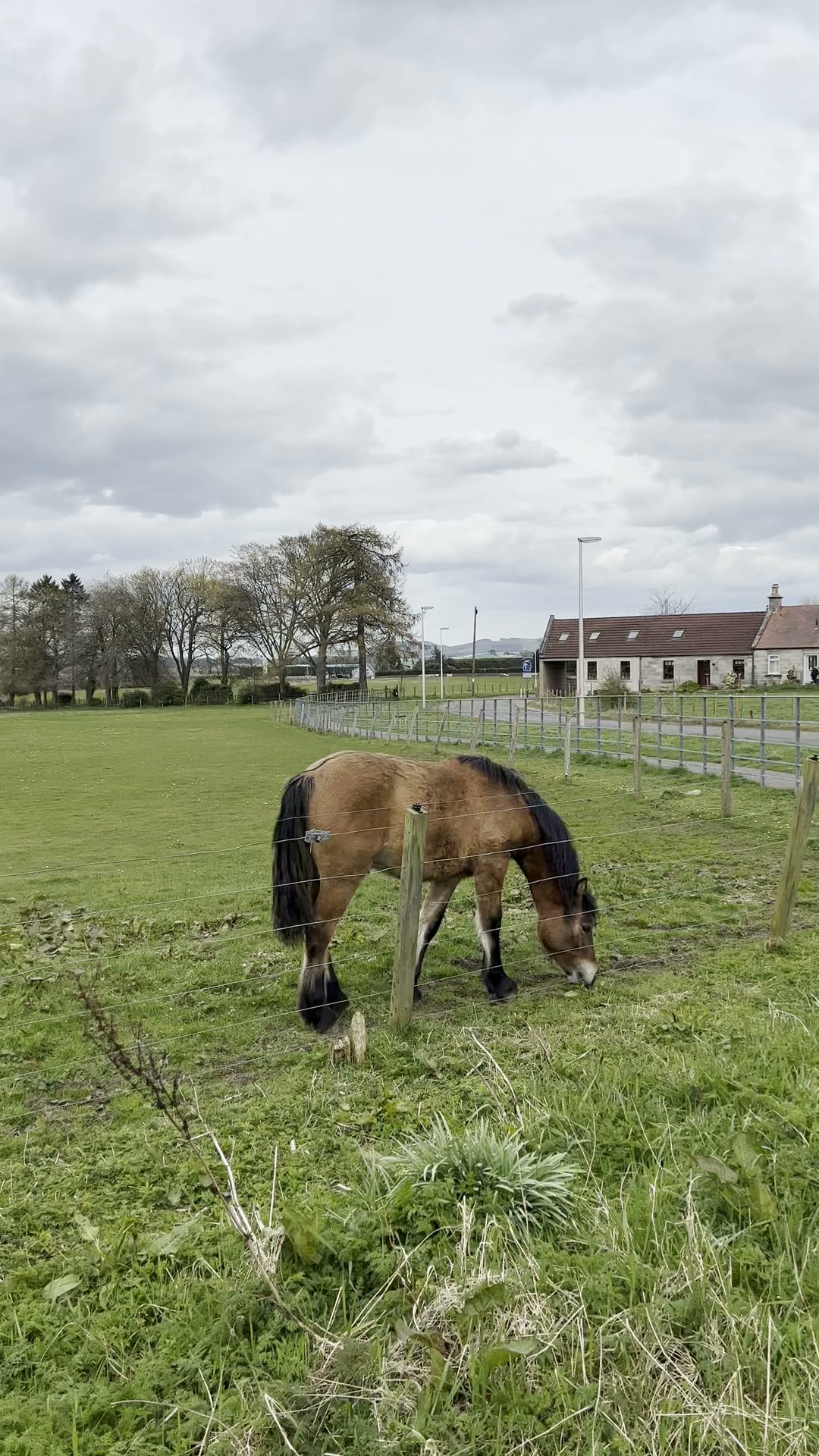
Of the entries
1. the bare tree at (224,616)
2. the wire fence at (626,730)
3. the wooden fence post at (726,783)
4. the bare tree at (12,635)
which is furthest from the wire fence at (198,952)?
the bare tree at (12,635)

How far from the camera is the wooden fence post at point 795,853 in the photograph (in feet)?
18.9

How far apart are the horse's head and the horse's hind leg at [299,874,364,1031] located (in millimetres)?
1440

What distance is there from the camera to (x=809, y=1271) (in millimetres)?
2395

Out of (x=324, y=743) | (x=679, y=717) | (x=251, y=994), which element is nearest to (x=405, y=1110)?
(x=251, y=994)

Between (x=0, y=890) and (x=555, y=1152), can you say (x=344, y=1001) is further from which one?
(x=0, y=890)

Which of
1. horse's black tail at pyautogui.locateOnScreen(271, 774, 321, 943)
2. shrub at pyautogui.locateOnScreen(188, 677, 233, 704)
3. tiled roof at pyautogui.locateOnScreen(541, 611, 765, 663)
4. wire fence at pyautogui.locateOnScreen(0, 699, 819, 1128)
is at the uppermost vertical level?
tiled roof at pyautogui.locateOnScreen(541, 611, 765, 663)

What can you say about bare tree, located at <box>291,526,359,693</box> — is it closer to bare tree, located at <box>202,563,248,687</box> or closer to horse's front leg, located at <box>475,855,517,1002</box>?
bare tree, located at <box>202,563,248,687</box>

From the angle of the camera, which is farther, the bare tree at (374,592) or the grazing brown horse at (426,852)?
the bare tree at (374,592)

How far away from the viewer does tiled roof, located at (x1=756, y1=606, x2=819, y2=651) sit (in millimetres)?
52750

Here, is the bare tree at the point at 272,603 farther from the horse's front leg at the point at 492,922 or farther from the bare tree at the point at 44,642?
the horse's front leg at the point at 492,922

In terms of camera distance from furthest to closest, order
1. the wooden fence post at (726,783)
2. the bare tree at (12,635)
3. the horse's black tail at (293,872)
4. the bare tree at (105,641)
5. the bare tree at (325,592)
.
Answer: the bare tree at (105,641) → the bare tree at (12,635) → the bare tree at (325,592) → the wooden fence post at (726,783) → the horse's black tail at (293,872)

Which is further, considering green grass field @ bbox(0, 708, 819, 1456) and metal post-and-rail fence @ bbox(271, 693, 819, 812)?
metal post-and-rail fence @ bbox(271, 693, 819, 812)

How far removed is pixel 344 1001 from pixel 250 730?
38.0 metres

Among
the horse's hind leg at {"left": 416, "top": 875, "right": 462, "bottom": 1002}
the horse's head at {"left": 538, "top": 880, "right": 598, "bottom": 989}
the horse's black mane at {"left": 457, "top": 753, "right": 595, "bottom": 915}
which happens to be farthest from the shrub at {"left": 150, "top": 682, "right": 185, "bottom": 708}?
the horse's head at {"left": 538, "top": 880, "right": 598, "bottom": 989}
